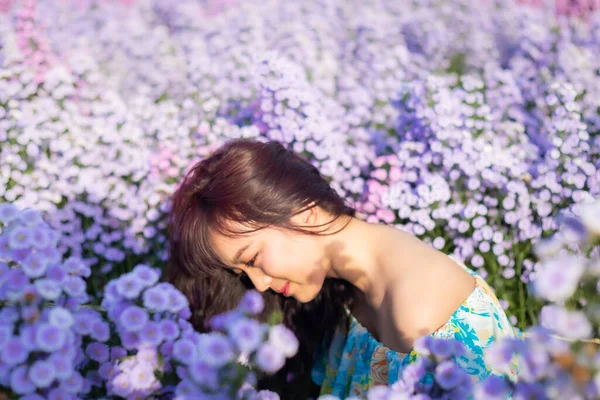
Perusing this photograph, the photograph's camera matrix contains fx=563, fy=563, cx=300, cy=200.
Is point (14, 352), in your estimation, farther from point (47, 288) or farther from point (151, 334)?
Answer: point (151, 334)

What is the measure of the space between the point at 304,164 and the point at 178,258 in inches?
Result: 24.0

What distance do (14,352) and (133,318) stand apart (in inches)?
9.7

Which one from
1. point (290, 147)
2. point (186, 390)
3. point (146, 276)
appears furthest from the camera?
point (290, 147)

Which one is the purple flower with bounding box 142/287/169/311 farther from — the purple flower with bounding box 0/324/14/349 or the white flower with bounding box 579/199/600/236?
the white flower with bounding box 579/199/600/236

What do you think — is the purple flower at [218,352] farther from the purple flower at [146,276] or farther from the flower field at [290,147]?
the purple flower at [146,276]

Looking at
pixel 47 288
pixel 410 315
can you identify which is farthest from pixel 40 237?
pixel 410 315

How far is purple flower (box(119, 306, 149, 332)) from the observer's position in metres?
1.15

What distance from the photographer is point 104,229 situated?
2.91 m

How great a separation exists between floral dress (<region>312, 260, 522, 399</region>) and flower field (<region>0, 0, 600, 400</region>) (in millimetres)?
229

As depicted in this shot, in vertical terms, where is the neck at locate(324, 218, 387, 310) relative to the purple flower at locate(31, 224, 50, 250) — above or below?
below

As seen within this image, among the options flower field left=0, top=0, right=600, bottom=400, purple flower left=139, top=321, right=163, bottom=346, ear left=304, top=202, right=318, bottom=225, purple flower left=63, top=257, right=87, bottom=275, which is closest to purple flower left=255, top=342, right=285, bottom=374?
flower field left=0, top=0, right=600, bottom=400

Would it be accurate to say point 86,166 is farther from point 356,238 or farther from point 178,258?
point 356,238

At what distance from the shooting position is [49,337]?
0.96 meters

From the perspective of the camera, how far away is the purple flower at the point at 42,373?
0.96m
